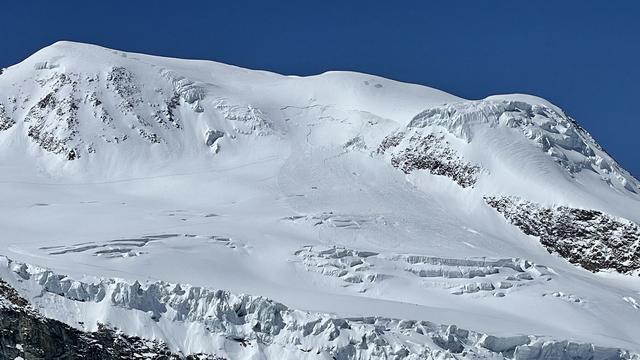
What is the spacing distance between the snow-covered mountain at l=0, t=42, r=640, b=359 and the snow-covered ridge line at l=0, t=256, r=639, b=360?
12 cm

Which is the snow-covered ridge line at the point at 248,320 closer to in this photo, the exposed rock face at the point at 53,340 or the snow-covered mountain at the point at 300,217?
the snow-covered mountain at the point at 300,217

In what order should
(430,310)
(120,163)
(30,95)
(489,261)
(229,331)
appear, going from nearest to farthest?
(229,331), (430,310), (489,261), (120,163), (30,95)

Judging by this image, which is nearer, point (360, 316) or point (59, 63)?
point (360, 316)

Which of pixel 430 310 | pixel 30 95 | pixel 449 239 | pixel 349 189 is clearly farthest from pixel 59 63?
pixel 430 310

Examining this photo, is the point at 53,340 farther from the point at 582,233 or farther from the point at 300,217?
the point at 582,233

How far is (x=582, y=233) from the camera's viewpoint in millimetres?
119125

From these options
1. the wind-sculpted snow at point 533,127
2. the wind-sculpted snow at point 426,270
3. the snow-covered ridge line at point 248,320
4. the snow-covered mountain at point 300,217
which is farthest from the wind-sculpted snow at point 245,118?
the snow-covered ridge line at point 248,320

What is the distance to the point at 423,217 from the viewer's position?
118625 mm

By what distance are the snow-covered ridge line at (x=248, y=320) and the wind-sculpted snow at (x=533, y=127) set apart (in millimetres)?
37720

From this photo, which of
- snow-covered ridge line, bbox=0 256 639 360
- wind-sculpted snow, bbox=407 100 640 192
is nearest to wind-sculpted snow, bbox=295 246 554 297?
snow-covered ridge line, bbox=0 256 639 360

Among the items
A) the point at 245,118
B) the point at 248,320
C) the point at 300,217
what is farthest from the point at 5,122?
the point at 248,320

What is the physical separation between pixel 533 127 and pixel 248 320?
4677 centimetres

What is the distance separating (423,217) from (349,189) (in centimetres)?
764

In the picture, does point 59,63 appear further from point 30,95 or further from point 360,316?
point 360,316
